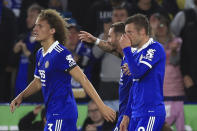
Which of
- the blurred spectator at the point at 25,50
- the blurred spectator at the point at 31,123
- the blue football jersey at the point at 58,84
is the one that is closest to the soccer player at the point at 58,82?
the blue football jersey at the point at 58,84

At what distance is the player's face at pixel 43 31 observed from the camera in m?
7.32

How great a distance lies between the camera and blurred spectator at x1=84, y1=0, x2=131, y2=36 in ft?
36.9

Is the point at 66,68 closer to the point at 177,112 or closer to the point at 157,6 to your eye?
the point at 177,112

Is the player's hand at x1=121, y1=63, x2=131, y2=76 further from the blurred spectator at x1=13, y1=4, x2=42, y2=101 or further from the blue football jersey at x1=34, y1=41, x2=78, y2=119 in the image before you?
the blurred spectator at x1=13, y1=4, x2=42, y2=101

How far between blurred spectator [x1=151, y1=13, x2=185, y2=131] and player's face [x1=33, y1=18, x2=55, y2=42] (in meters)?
3.76

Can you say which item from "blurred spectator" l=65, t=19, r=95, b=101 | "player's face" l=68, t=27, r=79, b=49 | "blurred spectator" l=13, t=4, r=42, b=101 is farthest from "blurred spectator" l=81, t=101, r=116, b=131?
"blurred spectator" l=13, t=4, r=42, b=101

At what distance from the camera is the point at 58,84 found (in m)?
6.99

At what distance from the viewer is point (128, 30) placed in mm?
7359

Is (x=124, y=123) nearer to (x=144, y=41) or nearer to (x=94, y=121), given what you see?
(x=144, y=41)

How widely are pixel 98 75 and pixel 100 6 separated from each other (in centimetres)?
135

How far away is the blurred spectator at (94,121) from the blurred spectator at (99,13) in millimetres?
1803

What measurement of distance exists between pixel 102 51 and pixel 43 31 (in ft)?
11.5

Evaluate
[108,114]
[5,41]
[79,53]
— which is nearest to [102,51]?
[79,53]

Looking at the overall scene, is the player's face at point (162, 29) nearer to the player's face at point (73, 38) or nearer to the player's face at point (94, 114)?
the player's face at point (73, 38)
